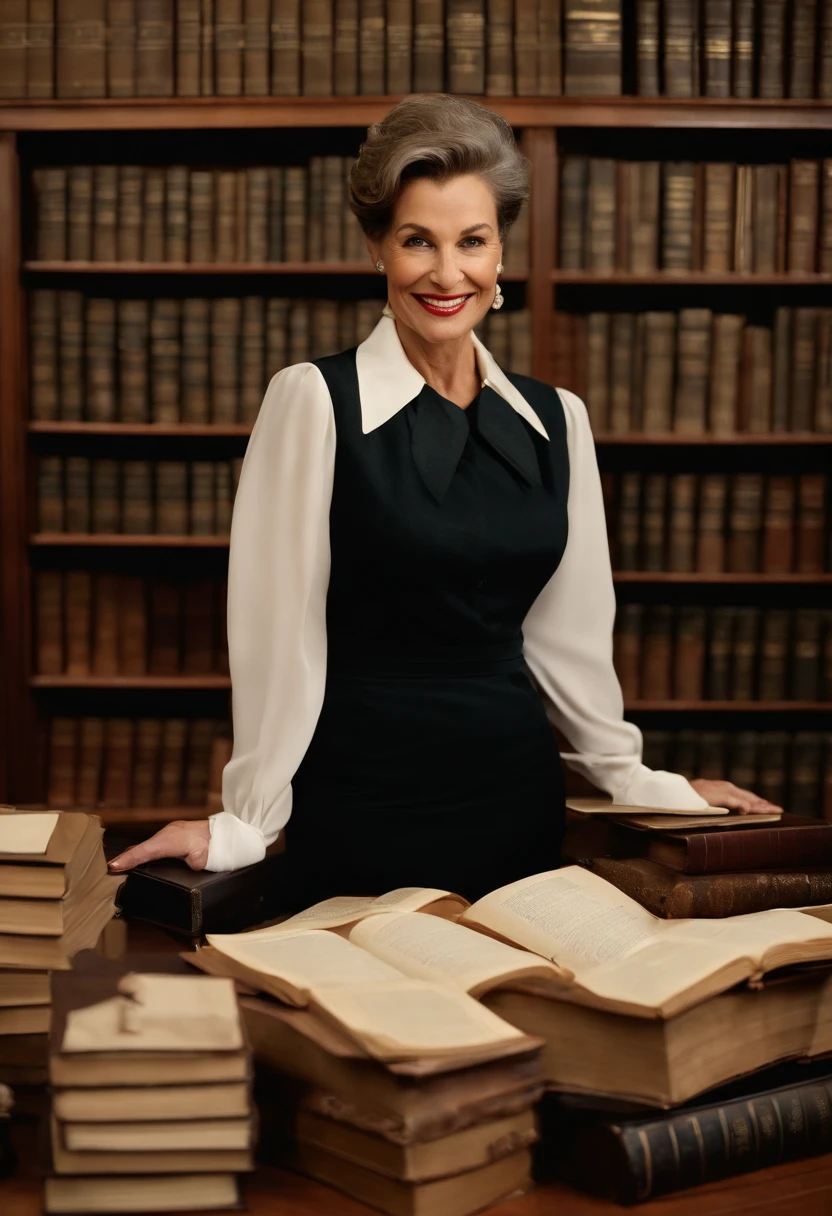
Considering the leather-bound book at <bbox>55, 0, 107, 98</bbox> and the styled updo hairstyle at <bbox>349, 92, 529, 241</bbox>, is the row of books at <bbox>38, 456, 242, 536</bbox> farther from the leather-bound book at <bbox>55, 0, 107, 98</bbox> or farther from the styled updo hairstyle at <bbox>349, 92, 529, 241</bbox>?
the styled updo hairstyle at <bbox>349, 92, 529, 241</bbox>

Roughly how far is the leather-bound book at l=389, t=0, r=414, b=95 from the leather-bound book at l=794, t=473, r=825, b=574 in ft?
4.86

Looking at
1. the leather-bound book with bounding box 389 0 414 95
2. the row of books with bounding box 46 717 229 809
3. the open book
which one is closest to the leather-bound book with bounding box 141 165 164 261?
the leather-bound book with bounding box 389 0 414 95

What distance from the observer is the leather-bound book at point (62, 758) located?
139 inches

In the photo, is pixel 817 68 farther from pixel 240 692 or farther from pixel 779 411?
pixel 240 692

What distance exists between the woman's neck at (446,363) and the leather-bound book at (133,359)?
1.89 metres

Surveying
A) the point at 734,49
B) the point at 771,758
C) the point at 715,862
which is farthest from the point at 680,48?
the point at 715,862

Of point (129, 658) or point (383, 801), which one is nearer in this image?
point (383, 801)

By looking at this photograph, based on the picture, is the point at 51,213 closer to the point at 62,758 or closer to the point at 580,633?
the point at 62,758

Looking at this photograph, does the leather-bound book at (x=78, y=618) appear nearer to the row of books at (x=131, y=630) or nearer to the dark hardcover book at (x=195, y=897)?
the row of books at (x=131, y=630)

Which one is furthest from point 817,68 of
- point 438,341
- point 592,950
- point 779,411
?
point 592,950

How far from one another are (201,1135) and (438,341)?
106 cm

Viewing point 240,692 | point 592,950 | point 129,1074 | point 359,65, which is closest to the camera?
point 129,1074

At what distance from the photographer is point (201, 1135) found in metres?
0.76

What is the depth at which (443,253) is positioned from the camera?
1.49 m
